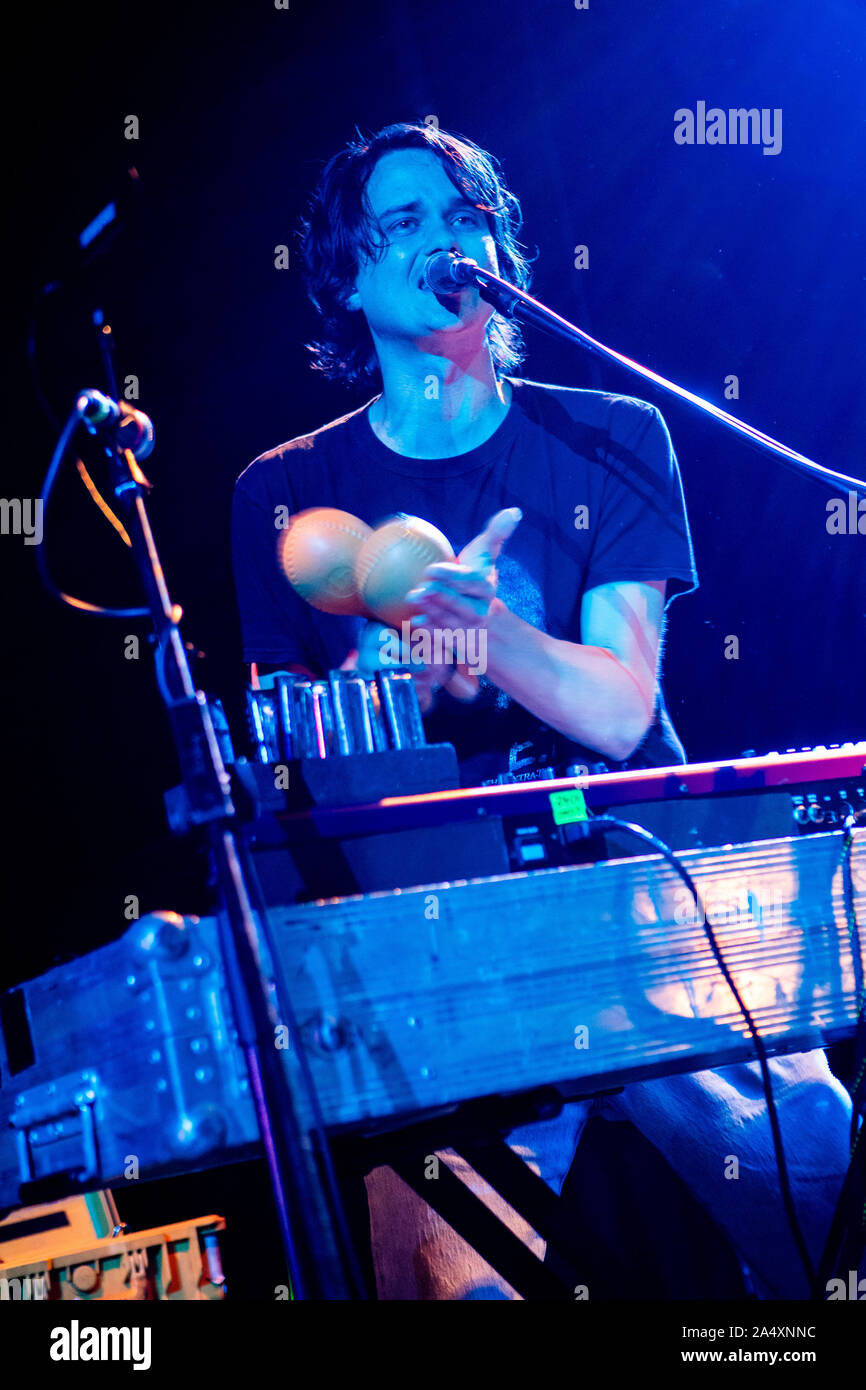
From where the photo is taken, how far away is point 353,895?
1.16 metres

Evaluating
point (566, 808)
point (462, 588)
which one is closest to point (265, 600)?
point (462, 588)

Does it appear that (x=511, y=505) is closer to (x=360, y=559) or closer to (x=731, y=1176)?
(x=360, y=559)

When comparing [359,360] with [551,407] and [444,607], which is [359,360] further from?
[444,607]

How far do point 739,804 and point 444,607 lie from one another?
443 millimetres

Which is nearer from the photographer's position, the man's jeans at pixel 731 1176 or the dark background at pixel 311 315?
the man's jeans at pixel 731 1176

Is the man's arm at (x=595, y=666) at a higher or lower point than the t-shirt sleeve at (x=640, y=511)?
lower

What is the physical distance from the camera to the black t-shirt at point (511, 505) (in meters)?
2.30

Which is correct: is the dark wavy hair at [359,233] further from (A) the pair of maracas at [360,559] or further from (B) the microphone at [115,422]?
(B) the microphone at [115,422]

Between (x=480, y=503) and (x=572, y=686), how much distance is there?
0.73 metres

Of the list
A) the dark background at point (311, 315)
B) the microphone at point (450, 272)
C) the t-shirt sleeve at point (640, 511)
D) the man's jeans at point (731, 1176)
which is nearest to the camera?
the man's jeans at point (731, 1176)

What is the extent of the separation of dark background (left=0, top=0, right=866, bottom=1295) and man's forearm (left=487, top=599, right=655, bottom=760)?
907 millimetres

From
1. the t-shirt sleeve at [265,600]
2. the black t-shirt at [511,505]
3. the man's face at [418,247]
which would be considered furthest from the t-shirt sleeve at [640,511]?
the t-shirt sleeve at [265,600]

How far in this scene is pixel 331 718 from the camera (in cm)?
128

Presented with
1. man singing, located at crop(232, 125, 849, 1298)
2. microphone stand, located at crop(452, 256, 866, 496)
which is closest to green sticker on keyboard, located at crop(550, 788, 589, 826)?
man singing, located at crop(232, 125, 849, 1298)
